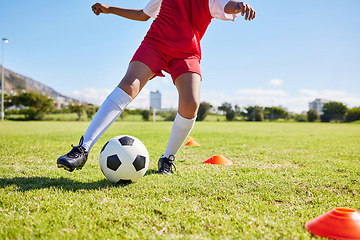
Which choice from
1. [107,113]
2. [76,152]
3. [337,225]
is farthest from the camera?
[107,113]

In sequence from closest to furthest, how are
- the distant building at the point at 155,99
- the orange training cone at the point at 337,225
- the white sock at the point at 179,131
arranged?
the orange training cone at the point at 337,225 < the white sock at the point at 179,131 < the distant building at the point at 155,99

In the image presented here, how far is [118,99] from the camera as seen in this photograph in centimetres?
259

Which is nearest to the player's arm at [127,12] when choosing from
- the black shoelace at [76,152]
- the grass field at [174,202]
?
the black shoelace at [76,152]

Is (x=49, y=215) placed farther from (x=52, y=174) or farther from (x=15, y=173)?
(x=15, y=173)

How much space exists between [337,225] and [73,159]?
199 cm

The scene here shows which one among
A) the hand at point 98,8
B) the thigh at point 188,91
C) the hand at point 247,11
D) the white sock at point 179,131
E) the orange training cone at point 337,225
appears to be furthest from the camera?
the hand at point 98,8

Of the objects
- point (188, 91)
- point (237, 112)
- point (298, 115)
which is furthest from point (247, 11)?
point (298, 115)

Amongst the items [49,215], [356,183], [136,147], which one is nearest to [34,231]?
[49,215]

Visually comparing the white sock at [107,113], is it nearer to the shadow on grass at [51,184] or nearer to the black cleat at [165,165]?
the shadow on grass at [51,184]

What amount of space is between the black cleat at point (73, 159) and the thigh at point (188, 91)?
1052mm

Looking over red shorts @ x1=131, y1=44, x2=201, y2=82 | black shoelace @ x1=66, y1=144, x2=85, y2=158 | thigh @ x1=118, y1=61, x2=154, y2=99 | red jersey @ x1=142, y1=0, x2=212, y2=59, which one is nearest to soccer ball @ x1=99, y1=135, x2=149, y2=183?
black shoelace @ x1=66, y1=144, x2=85, y2=158

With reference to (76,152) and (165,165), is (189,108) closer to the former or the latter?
(165,165)

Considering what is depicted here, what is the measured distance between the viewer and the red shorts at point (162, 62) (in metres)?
2.68

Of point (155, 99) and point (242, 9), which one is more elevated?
point (155, 99)
